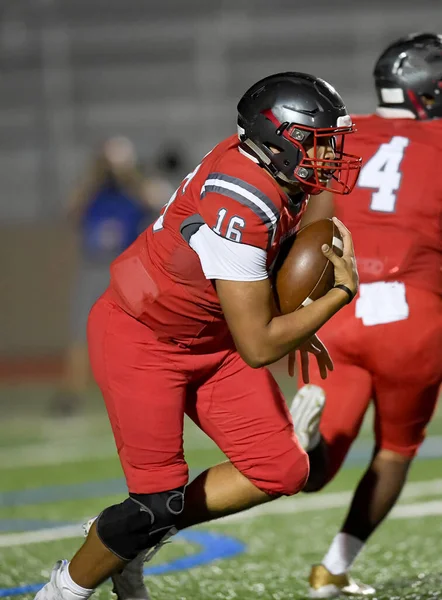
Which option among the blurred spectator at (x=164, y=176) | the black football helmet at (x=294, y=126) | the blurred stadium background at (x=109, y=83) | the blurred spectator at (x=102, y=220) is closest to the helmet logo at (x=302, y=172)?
the black football helmet at (x=294, y=126)

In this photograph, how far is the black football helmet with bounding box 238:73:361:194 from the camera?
9.77 ft

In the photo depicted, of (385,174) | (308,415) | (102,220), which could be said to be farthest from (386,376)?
(102,220)

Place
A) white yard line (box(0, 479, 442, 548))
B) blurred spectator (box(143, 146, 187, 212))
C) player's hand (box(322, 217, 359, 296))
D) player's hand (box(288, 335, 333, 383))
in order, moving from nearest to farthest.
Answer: player's hand (box(322, 217, 359, 296)), player's hand (box(288, 335, 333, 383)), white yard line (box(0, 479, 442, 548)), blurred spectator (box(143, 146, 187, 212))

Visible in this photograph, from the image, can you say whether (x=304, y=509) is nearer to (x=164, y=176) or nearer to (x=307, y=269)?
(x=307, y=269)

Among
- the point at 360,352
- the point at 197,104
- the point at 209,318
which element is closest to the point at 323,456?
the point at 360,352

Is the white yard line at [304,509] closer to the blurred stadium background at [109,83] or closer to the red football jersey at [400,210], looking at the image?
the red football jersey at [400,210]

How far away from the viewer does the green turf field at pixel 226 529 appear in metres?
3.77

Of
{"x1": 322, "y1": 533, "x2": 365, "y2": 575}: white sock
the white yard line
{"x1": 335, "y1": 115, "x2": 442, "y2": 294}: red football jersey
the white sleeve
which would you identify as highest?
the white sleeve

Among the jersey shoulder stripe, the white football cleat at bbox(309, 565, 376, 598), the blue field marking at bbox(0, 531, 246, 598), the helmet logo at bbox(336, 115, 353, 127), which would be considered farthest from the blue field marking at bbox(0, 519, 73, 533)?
the helmet logo at bbox(336, 115, 353, 127)

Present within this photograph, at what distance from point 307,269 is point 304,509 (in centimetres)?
211

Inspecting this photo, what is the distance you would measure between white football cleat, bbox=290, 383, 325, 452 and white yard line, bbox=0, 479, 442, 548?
4.10 feet

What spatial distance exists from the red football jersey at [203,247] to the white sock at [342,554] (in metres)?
0.87

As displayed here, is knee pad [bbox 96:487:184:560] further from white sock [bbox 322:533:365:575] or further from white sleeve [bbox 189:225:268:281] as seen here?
white sock [bbox 322:533:365:575]

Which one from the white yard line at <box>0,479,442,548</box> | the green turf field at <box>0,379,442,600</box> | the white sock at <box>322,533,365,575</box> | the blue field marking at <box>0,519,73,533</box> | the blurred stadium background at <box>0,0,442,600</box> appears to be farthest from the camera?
the blurred stadium background at <box>0,0,442,600</box>
